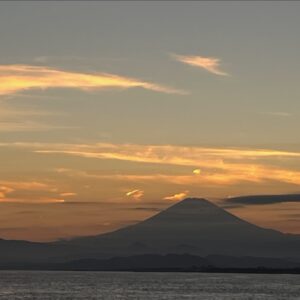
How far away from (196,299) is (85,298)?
18.4 m

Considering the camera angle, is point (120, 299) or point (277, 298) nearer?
point (120, 299)

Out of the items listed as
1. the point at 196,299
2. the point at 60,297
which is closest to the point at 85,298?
the point at 60,297

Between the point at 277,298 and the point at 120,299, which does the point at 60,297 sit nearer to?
the point at 120,299

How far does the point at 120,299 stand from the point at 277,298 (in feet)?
95.6

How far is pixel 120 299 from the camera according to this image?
158250mm

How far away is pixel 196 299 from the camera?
527 feet

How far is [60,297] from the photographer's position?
162 metres

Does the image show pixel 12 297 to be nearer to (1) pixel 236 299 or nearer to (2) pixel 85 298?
(2) pixel 85 298

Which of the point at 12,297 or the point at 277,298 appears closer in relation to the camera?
the point at 12,297

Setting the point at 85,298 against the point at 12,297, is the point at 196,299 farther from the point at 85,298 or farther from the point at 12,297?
the point at 12,297

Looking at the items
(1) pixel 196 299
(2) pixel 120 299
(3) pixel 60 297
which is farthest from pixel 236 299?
(3) pixel 60 297

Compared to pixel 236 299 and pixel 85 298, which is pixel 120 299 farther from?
pixel 236 299

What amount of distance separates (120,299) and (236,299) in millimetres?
19751

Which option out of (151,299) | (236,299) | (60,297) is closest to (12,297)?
(60,297)
